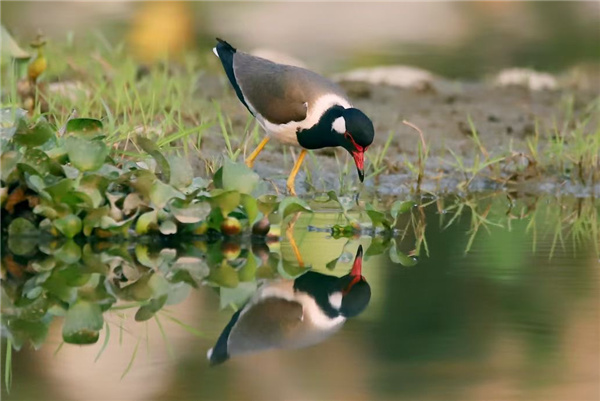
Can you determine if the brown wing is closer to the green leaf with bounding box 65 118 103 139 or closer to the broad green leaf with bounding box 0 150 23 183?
the green leaf with bounding box 65 118 103 139

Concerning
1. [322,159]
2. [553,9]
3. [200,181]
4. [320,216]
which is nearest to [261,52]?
[322,159]

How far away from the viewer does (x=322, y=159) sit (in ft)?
30.6

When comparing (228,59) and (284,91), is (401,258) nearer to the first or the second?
(284,91)

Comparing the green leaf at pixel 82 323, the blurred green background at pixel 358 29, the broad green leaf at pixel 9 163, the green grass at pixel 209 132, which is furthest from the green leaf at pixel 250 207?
the blurred green background at pixel 358 29

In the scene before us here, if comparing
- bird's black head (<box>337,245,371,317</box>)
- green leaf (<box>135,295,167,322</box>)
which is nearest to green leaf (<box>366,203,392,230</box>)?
bird's black head (<box>337,245,371,317</box>)

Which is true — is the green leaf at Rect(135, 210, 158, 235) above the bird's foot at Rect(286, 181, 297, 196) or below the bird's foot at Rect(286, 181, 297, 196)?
above

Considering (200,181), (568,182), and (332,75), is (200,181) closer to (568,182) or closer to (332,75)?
(568,182)

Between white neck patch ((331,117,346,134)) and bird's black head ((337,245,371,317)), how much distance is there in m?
1.65

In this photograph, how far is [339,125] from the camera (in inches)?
305

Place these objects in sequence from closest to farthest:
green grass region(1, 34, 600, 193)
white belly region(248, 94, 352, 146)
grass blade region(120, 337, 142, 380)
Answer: grass blade region(120, 337, 142, 380), white belly region(248, 94, 352, 146), green grass region(1, 34, 600, 193)

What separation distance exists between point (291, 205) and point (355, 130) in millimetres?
975

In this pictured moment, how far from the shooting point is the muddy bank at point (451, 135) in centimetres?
894

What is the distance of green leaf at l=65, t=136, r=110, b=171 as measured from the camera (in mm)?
6438

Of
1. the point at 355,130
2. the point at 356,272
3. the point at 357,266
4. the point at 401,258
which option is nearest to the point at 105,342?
the point at 356,272
